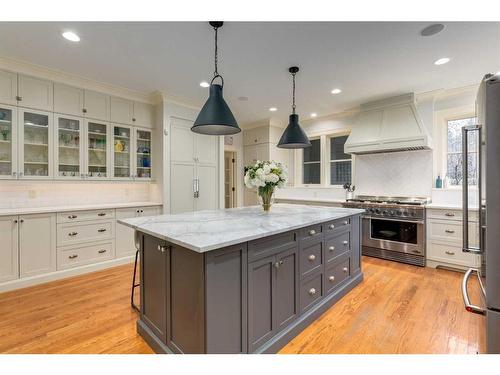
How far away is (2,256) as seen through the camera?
286 centimetres

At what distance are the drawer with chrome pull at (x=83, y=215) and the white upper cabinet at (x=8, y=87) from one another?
149 cm

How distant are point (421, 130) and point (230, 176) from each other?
13.8ft

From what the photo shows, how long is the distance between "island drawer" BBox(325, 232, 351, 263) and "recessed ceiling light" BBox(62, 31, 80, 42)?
323 cm

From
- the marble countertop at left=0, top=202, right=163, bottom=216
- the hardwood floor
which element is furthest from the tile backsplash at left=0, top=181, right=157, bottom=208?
the hardwood floor

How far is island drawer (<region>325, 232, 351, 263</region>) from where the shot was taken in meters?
2.49

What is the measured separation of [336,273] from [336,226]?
1.67 feet

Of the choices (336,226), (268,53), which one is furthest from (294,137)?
(336,226)

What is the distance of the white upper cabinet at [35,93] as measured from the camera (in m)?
3.10

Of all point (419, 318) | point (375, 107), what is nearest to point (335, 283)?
point (419, 318)

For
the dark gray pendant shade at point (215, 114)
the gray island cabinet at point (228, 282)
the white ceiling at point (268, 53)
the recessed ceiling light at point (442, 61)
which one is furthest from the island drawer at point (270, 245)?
the recessed ceiling light at point (442, 61)

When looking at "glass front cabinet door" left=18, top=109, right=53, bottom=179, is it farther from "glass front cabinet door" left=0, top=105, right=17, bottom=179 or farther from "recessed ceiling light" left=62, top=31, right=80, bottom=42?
"recessed ceiling light" left=62, top=31, right=80, bottom=42

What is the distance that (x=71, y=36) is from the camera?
8.11 feet

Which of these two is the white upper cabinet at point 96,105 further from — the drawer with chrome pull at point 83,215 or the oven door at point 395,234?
the oven door at point 395,234
